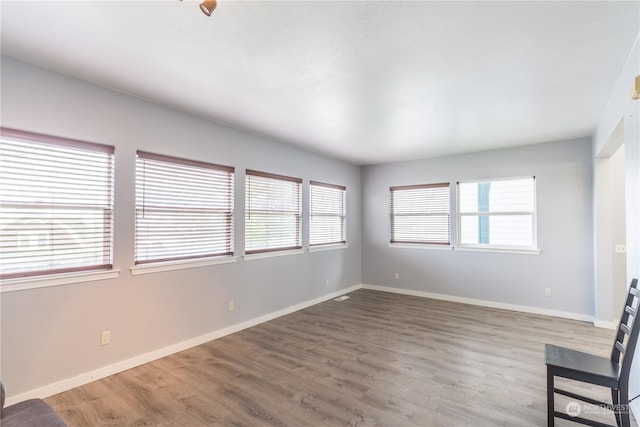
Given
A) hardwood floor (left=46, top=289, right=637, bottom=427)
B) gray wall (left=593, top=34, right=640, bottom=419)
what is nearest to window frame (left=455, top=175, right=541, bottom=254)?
hardwood floor (left=46, top=289, right=637, bottom=427)

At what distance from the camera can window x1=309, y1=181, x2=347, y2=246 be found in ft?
17.7

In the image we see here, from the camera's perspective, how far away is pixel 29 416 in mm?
1530

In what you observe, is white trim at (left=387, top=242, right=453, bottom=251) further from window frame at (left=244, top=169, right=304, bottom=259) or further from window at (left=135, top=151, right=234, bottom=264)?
window at (left=135, top=151, right=234, bottom=264)

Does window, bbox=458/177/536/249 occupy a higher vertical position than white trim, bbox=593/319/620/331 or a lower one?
higher

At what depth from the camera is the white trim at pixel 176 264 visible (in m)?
3.06

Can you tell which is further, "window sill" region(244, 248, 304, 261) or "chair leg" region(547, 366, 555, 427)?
"window sill" region(244, 248, 304, 261)

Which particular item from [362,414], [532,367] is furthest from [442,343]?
[362,414]

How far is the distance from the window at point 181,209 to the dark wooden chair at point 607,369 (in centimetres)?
338

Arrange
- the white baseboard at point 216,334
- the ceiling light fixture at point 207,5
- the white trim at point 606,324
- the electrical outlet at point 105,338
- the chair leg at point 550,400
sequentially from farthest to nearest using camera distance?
the white trim at point 606,324 → the electrical outlet at point 105,338 → the white baseboard at point 216,334 → the chair leg at point 550,400 → the ceiling light fixture at point 207,5

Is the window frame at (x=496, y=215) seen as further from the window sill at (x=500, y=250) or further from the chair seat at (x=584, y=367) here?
the chair seat at (x=584, y=367)

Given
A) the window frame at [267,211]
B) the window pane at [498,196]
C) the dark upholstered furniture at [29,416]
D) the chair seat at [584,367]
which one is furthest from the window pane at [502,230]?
the dark upholstered furniture at [29,416]

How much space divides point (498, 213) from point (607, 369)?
351cm
